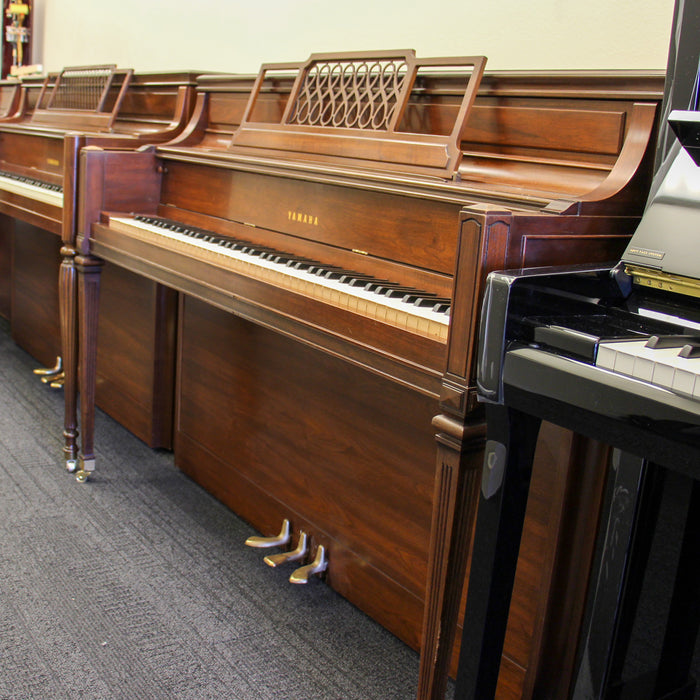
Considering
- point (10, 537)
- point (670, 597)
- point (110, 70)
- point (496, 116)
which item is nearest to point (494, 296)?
point (670, 597)

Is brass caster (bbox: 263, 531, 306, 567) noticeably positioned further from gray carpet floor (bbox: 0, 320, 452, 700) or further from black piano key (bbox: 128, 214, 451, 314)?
black piano key (bbox: 128, 214, 451, 314)

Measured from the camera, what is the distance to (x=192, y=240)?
2.09 meters

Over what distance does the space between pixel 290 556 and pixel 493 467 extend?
109 centimetres

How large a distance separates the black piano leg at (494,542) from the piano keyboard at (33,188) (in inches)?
83.0

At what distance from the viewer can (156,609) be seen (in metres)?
1.94

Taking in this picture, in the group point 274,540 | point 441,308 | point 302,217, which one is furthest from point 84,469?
point 441,308

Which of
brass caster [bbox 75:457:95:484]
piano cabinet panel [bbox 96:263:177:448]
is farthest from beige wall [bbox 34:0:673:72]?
brass caster [bbox 75:457:95:484]

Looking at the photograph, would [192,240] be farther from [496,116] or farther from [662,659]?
[662,659]

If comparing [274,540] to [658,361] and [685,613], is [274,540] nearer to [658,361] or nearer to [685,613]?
[685,613]

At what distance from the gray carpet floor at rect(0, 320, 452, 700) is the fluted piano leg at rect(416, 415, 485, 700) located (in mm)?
415

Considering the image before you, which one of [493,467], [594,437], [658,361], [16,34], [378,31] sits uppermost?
[16,34]

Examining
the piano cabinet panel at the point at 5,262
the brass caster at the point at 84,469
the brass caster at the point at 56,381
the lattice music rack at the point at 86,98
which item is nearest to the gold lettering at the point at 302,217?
the brass caster at the point at 84,469

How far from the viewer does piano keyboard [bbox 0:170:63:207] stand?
287cm

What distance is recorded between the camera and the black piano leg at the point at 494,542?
3.80ft
